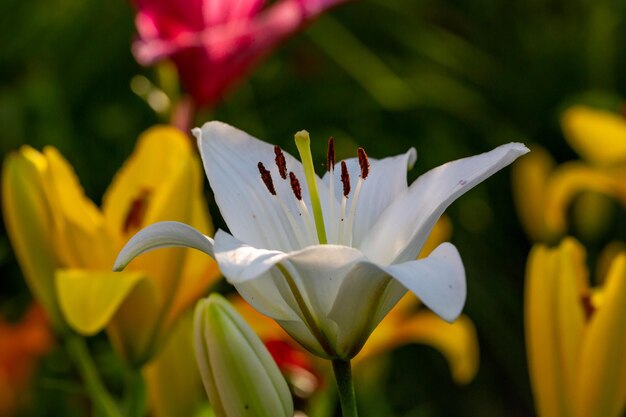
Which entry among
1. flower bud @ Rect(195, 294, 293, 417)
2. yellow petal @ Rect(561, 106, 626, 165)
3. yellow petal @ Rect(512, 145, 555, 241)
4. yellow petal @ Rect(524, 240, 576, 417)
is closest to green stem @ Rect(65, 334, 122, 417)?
flower bud @ Rect(195, 294, 293, 417)

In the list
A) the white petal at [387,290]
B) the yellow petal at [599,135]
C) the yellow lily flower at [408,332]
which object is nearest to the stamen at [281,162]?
the white petal at [387,290]

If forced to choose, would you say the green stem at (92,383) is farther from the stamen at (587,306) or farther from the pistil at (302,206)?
the stamen at (587,306)

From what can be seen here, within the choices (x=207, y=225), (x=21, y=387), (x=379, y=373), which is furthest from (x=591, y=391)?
(x=21, y=387)

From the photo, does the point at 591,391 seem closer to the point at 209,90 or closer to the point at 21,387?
the point at 209,90

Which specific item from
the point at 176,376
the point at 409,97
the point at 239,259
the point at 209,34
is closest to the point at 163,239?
the point at 239,259

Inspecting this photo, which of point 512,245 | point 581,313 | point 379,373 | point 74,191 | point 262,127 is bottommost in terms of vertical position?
point 512,245

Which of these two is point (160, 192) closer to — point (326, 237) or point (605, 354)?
point (326, 237)

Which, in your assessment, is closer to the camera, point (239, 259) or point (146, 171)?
point (239, 259)

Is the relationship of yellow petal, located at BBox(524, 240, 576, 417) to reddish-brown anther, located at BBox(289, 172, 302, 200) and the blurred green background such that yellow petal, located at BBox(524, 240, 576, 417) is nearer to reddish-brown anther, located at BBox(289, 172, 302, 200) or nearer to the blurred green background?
reddish-brown anther, located at BBox(289, 172, 302, 200)
